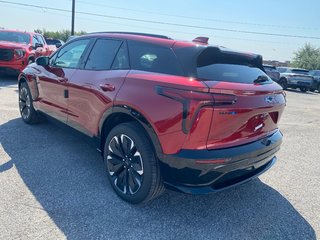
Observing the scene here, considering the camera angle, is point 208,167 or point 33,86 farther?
point 33,86

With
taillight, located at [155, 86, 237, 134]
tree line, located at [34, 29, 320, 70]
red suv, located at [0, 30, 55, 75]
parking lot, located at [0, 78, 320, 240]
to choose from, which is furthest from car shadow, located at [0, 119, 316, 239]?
tree line, located at [34, 29, 320, 70]

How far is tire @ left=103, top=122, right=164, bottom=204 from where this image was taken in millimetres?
2742

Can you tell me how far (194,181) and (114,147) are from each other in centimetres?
101

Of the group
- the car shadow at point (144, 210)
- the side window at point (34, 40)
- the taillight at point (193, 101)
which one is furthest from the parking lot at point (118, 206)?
the side window at point (34, 40)

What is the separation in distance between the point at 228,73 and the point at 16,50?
30.5ft

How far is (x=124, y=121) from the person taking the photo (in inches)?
122

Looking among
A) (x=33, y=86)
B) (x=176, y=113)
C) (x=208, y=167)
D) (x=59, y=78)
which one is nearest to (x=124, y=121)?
(x=176, y=113)

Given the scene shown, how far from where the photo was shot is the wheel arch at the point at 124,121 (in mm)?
2672

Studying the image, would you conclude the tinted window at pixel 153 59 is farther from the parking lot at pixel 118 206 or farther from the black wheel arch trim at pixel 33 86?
the black wheel arch trim at pixel 33 86

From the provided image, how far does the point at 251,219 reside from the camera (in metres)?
2.93

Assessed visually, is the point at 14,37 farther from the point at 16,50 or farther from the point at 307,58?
the point at 307,58

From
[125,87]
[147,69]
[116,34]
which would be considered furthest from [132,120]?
[116,34]

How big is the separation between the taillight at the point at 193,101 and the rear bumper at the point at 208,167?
26cm

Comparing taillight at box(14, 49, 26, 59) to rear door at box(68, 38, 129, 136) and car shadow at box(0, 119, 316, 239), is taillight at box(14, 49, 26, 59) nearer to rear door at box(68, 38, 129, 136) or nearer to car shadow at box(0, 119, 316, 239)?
car shadow at box(0, 119, 316, 239)
